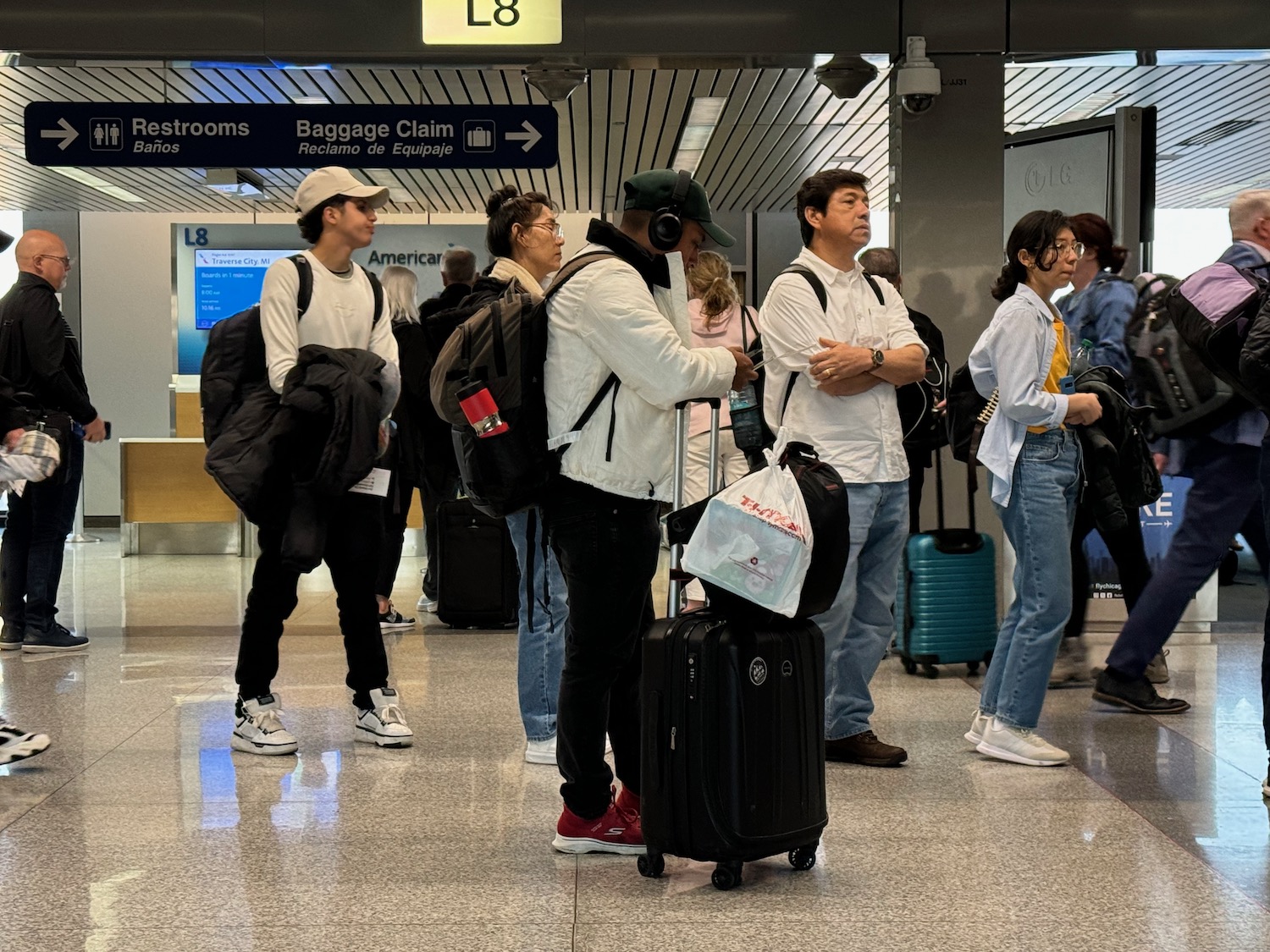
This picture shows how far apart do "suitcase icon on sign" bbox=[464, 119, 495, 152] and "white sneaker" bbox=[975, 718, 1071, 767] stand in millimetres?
4324

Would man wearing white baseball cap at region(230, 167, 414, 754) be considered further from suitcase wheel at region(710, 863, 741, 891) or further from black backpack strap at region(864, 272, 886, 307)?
suitcase wheel at region(710, 863, 741, 891)

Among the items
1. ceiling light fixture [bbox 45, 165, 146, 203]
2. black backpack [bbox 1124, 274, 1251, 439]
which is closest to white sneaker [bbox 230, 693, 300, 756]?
black backpack [bbox 1124, 274, 1251, 439]

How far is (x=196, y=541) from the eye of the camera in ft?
39.4

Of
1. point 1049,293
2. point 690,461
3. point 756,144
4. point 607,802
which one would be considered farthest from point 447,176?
point 607,802

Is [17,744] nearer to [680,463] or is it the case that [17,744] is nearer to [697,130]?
[680,463]

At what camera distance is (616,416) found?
10.3 ft

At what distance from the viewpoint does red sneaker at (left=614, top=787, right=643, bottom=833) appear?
134 inches

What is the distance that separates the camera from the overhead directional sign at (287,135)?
24.2 feet

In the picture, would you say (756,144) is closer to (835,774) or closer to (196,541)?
(196,541)

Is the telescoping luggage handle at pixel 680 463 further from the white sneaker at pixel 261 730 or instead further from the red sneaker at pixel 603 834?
the white sneaker at pixel 261 730

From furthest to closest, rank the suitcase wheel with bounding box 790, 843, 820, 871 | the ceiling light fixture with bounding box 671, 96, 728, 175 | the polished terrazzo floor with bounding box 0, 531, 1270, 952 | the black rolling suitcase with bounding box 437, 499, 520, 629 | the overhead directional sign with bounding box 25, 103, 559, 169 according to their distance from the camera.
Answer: the ceiling light fixture with bounding box 671, 96, 728, 175 → the overhead directional sign with bounding box 25, 103, 559, 169 → the black rolling suitcase with bounding box 437, 499, 520, 629 → the suitcase wheel with bounding box 790, 843, 820, 871 → the polished terrazzo floor with bounding box 0, 531, 1270, 952

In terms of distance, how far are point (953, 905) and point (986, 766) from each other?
4.35ft

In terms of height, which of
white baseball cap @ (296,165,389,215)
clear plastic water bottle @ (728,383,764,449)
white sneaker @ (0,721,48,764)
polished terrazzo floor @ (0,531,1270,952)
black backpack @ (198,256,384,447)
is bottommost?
polished terrazzo floor @ (0,531,1270,952)

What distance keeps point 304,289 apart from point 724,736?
218 centimetres
